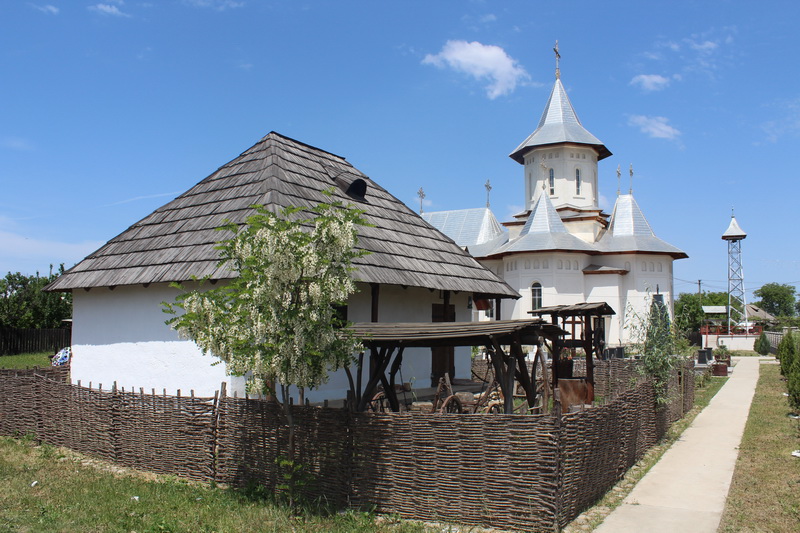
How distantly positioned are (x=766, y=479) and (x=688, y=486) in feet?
4.27

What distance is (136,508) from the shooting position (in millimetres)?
7852

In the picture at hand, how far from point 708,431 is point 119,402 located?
11.4 m

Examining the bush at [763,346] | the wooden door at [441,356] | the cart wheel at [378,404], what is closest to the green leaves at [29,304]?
the wooden door at [441,356]

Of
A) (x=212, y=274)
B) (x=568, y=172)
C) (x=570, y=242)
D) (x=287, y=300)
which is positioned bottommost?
(x=287, y=300)

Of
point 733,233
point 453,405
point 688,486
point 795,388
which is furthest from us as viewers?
point 733,233

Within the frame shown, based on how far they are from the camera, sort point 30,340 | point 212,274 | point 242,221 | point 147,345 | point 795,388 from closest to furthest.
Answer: point 212,274
point 242,221
point 147,345
point 795,388
point 30,340

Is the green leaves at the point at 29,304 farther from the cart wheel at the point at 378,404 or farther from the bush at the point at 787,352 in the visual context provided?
the bush at the point at 787,352

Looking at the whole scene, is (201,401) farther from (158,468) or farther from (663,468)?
(663,468)

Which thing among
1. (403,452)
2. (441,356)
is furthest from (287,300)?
(441,356)

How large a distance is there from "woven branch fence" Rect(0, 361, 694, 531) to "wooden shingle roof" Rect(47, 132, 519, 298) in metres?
2.88

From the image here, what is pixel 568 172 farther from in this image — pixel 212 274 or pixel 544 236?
pixel 212 274

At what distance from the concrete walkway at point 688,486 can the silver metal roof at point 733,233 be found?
50.9m

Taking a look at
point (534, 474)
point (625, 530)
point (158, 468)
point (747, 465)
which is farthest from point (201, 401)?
point (747, 465)

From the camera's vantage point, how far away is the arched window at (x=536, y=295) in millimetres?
34281
